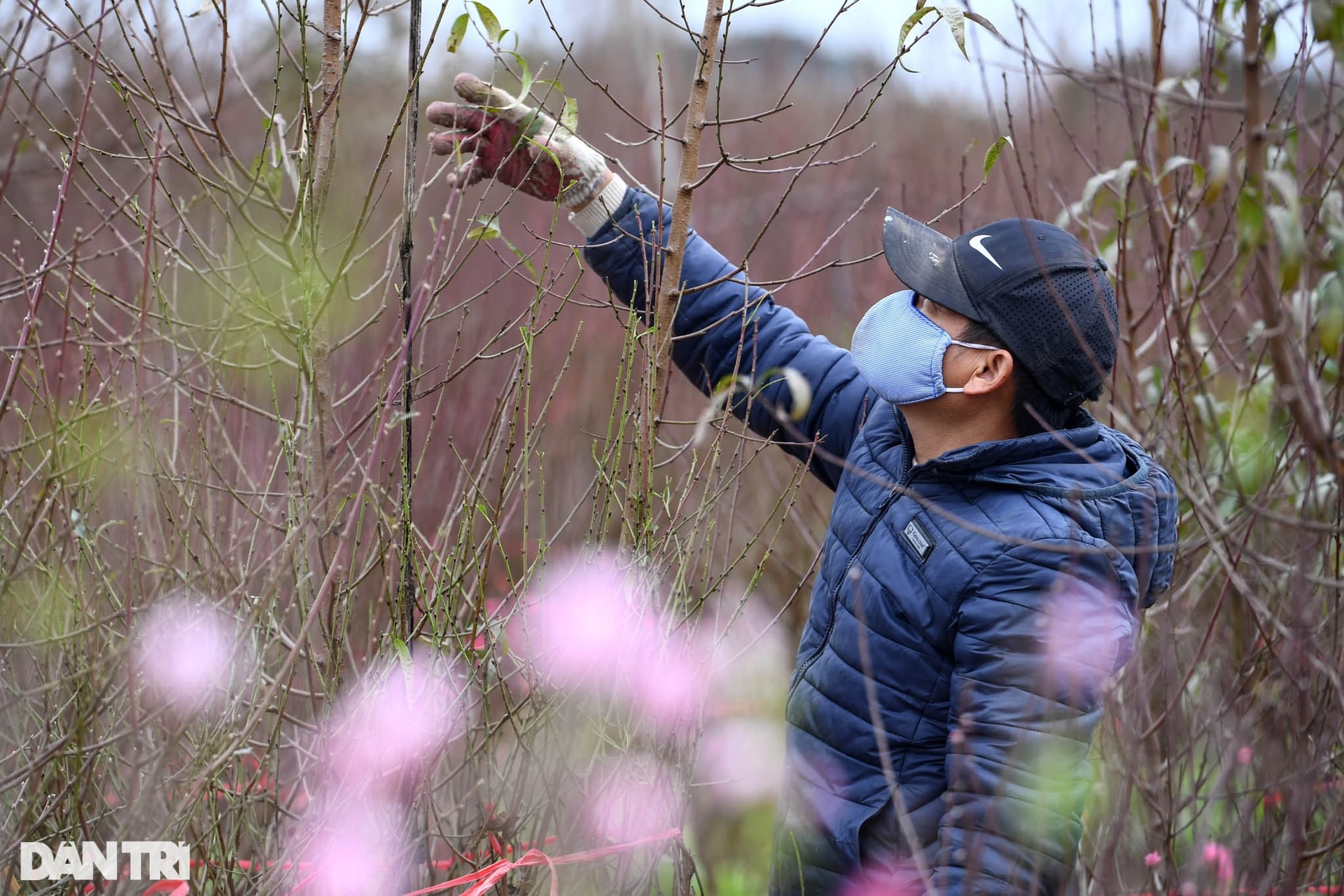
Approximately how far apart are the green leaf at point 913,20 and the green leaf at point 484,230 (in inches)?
30.3

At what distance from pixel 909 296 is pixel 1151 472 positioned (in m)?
0.52

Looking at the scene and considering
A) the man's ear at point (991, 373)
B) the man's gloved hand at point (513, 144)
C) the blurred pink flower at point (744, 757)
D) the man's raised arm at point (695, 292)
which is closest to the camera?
the man's ear at point (991, 373)

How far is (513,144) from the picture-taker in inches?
82.9

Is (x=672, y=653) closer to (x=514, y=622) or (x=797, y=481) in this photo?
(x=797, y=481)

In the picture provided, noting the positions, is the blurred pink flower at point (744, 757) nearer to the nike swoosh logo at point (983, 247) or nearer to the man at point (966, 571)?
the man at point (966, 571)

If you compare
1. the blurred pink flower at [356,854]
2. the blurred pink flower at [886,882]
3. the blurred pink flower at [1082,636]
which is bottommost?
the blurred pink flower at [886,882]

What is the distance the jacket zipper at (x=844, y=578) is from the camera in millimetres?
1920

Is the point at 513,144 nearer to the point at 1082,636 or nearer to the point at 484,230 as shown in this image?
the point at 484,230

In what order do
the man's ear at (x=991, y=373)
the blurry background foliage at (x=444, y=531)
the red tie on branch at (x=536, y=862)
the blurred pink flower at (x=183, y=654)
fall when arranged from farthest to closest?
the man's ear at (x=991, y=373), the red tie on branch at (x=536, y=862), the blurred pink flower at (x=183, y=654), the blurry background foliage at (x=444, y=531)

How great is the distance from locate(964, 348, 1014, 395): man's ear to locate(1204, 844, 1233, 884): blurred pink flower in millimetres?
771

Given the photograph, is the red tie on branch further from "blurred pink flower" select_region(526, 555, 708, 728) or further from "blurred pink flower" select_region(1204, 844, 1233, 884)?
"blurred pink flower" select_region(1204, 844, 1233, 884)

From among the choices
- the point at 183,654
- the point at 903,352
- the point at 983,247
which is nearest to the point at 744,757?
the point at 903,352

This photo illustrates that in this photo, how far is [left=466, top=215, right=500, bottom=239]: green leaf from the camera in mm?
1770

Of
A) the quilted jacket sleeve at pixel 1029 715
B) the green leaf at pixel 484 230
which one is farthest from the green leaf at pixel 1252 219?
the green leaf at pixel 484 230
